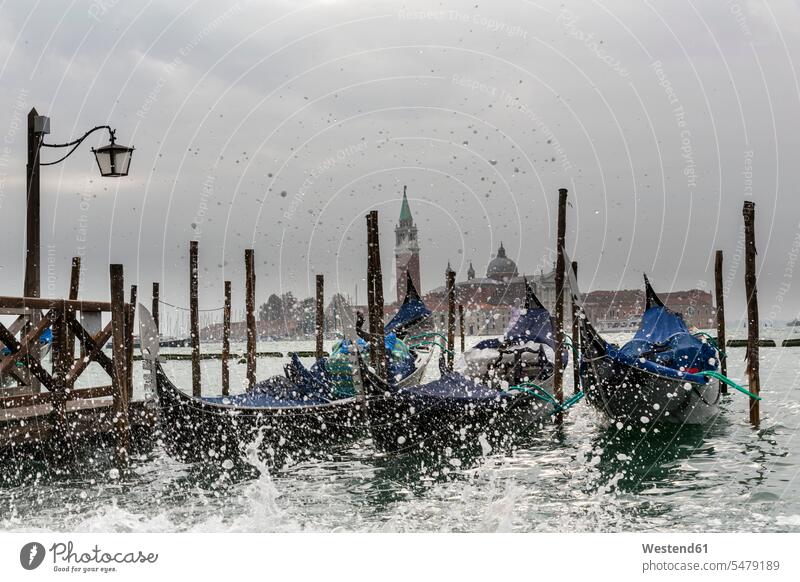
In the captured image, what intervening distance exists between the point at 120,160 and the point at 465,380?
16.8 feet

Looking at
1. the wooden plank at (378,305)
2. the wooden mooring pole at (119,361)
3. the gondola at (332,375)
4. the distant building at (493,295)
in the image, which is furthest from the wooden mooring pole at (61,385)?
the distant building at (493,295)

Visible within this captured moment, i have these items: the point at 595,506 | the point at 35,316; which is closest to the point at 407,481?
the point at 595,506

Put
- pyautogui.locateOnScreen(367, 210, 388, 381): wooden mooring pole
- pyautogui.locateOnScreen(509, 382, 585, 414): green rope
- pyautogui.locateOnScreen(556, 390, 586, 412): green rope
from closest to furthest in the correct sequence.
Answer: pyautogui.locateOnScreen(556, 390, 586, 412): green rope
pyautogui.locateOnScreen(509, 382, 585, 414): green rope
pyautogui.locateOnScreen(367, 210, 388, 381): wooden mooring pole

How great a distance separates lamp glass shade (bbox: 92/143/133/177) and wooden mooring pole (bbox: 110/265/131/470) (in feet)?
3.81


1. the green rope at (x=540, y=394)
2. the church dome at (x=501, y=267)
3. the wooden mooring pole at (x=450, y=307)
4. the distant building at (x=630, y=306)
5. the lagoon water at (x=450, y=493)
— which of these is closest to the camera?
the lagoon water at (x=450, y=493)

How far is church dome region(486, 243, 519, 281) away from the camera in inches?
3371

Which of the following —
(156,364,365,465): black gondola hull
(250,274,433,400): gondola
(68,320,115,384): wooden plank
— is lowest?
(156,364,365,465): black gondola hull

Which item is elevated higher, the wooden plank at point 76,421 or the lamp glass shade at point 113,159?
the lamp glass shade at point 113,159

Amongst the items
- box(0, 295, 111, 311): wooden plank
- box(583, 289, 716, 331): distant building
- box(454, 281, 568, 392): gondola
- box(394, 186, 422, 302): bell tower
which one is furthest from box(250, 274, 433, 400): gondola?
box(583, 289, 716, 331): distant building

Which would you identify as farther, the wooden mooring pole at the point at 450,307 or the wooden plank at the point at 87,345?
the wooden mooring pole at the point at 450,307

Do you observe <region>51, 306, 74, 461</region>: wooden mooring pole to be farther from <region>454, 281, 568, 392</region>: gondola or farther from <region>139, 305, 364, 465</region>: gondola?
<region>454, 281, 568, 392</region>: gondola

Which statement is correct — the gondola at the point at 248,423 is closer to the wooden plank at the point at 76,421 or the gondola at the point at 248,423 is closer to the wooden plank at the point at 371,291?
the wooden plank at the point at 76,421

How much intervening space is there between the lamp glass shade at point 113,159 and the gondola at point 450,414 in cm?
319

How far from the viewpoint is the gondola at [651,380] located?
1057 cm
